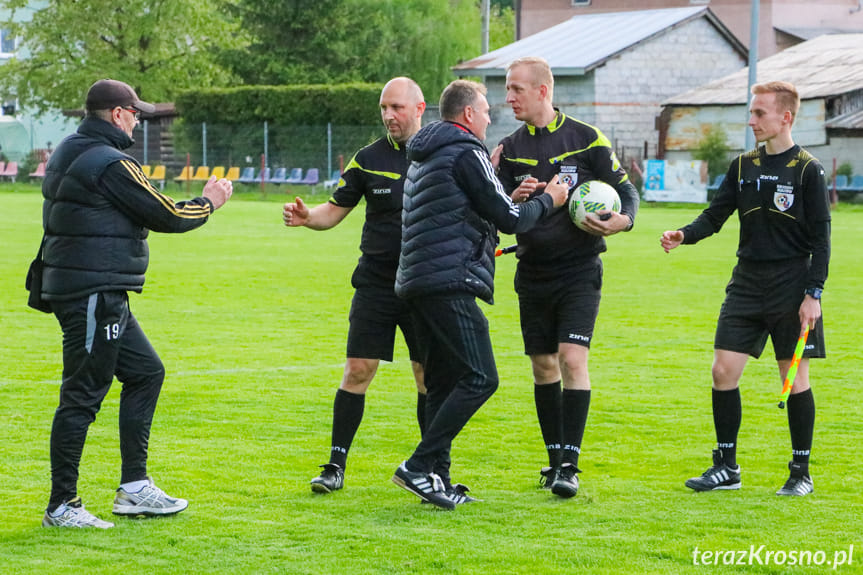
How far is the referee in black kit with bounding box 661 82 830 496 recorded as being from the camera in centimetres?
708

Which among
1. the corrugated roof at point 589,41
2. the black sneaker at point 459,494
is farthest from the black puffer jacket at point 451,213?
the corrugated roof at point 589,41

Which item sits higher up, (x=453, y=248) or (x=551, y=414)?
(x=453, y=248)

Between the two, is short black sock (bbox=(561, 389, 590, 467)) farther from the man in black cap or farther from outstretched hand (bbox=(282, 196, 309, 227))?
the man in black cap

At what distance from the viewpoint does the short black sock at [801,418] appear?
721cm

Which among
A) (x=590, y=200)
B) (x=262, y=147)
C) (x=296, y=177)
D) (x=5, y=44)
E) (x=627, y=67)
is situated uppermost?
(x=5, y=44)

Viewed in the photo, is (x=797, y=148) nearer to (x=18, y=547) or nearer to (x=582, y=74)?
(x=18, y=547)

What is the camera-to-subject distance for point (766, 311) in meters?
7.22

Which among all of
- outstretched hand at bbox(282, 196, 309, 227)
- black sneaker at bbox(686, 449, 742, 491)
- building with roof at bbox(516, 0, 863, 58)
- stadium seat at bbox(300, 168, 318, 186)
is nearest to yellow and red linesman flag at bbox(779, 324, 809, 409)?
black sneaker at bbox(686, 449, 742, 491)

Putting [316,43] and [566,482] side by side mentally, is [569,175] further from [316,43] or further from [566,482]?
[316,43]

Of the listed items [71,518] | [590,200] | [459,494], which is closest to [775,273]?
[590,200]

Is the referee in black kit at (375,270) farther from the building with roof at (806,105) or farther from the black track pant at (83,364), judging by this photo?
the building with roof at (806,105)

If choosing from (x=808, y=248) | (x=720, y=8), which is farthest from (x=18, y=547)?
(x=720, y=8)

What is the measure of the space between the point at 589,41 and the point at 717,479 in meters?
44.6

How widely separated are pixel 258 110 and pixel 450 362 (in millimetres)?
44016
